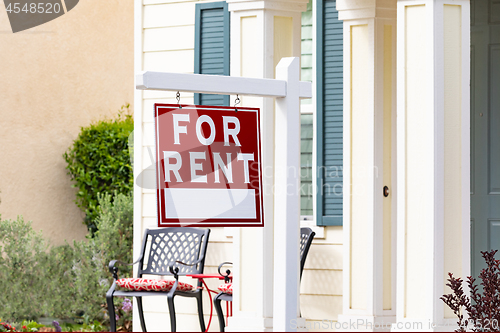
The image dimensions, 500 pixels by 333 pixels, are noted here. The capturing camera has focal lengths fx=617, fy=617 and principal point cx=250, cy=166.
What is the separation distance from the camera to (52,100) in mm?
7734

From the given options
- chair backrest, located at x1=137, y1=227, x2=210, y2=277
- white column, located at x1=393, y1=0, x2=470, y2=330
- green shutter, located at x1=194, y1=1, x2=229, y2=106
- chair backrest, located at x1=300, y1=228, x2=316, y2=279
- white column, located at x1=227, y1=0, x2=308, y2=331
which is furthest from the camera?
green shutter, located at x1=194, y1=1, x2=229, y2=106

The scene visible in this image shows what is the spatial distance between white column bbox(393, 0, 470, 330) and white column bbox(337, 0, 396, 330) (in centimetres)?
108

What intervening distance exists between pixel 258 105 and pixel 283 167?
1352 millimetres

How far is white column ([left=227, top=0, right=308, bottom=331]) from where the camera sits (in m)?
3.67

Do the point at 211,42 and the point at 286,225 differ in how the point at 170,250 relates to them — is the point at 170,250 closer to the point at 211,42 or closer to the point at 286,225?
the point at 211,42

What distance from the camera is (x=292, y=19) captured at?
150 inches

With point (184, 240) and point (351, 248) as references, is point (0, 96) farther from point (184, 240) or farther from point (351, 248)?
point (351, 248)

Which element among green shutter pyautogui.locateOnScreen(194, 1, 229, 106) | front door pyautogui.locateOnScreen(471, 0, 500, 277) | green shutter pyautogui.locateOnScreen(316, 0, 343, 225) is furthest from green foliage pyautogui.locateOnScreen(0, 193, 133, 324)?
front door pyautogui.locateOnScreen(471, 0, 500, 277)

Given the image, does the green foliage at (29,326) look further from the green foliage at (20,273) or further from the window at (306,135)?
the window at (306,135)

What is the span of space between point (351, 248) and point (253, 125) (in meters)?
2.19

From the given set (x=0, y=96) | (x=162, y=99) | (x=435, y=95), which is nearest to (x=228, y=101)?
(x=162, y=99)

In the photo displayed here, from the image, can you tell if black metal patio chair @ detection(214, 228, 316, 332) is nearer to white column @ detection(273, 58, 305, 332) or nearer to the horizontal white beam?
white column @ detection(273, 58, 305, 332)

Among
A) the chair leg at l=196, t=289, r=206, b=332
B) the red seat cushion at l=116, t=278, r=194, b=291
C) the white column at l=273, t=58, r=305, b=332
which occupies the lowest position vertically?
the chair leg at l=196, t=289, r=206, b=332

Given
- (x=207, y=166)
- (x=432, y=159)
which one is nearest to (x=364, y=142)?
(x=432, y=159)
